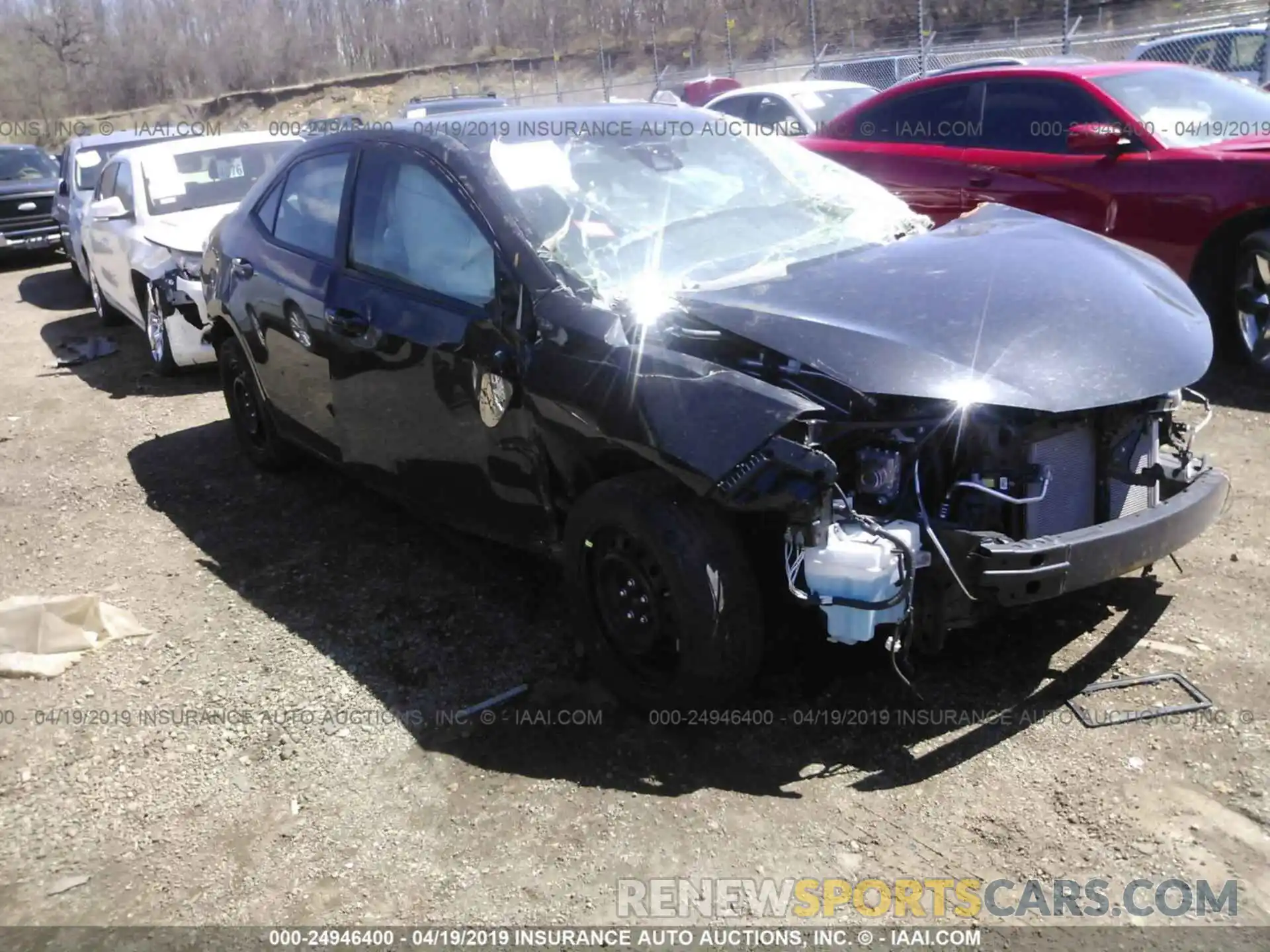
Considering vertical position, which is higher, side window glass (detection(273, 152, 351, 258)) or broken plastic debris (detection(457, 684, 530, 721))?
side window glass (detection(273, 152, 351, 258))

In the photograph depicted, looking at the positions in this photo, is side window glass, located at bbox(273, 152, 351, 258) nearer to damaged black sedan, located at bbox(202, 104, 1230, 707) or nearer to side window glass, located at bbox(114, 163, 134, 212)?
damaged black sedan, located at bbox(202, 104, 1230, 707)

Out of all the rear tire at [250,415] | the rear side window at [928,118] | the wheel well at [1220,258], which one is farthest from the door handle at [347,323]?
the rear side window at [928,118]

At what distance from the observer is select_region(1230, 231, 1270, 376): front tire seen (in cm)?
578

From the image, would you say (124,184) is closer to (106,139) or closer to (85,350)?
(85,350)

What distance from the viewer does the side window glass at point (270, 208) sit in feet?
16.5

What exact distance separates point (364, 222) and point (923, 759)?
9.28 ft

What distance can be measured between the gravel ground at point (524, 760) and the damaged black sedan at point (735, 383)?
0.97 feet

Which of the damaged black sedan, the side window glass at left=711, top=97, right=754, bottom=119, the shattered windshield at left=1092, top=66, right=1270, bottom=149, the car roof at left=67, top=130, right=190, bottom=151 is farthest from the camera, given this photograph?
the side window glass at left=711, top=97, right=754, bottom=119

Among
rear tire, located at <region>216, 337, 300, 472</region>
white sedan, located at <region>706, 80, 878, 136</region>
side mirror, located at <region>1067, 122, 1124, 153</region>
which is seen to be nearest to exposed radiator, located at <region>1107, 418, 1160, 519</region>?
side mirror, located at <region>1067, 122, 1124, 153</region>

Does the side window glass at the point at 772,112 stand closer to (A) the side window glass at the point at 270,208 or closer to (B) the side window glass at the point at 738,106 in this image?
(B) the side window glass at the point at 738,106

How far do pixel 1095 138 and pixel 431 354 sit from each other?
14.3ft

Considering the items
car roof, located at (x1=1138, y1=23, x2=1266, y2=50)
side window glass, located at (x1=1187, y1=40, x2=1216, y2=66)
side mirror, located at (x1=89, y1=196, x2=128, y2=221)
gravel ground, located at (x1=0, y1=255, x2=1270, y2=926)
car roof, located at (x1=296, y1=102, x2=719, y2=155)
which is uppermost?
car roof, located at (x1=1138, y1=23, x2=1266, y2=50)

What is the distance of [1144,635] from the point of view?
141 inches

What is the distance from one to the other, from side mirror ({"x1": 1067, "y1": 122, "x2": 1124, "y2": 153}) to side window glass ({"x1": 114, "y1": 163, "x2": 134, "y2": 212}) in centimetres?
670
